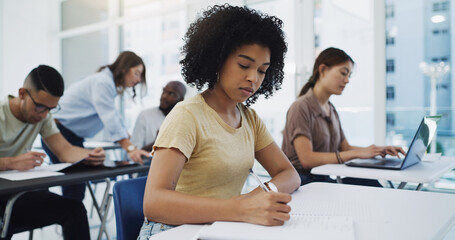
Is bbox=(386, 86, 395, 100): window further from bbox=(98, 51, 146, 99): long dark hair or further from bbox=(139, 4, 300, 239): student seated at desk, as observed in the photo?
bbox=(139, 4, 300, 239): student seated at desk

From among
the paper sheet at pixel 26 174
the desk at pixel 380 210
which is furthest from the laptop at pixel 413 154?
the paper sheet at pixel 26 174

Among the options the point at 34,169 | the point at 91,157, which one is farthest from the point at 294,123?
the point at 34,169

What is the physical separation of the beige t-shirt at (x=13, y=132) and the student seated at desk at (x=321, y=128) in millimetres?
1479

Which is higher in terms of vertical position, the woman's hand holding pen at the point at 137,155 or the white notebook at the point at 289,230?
the white notebook at the point at 289,230

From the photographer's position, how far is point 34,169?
2.05m

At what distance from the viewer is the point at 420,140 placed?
1.77 metres

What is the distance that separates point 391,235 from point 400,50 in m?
3.07

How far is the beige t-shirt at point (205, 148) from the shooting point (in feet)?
3.53

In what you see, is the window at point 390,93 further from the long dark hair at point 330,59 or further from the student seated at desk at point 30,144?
the student seated at desk at point 30,144

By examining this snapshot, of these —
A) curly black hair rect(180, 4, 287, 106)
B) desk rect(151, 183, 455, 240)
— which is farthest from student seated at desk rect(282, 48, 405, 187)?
curly black hair rect(180, 4, 287, 106)

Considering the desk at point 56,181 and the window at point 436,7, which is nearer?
the desk at point 56,181

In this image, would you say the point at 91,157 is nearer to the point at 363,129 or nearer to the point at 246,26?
the point at 246,26

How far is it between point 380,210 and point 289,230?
371 millimetres

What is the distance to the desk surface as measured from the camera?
1.61 meters
